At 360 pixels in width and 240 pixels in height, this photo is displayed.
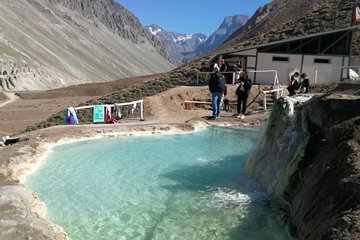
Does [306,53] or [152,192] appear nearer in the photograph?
A: [152,192]

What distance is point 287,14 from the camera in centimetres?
14750

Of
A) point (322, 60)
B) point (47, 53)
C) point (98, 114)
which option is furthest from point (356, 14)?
point (47, 53)

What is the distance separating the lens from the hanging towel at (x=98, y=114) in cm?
2162

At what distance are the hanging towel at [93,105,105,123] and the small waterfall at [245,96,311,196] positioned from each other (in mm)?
10423

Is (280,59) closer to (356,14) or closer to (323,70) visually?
(323,70)

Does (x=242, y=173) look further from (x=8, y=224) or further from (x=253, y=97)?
(x=253, y=97)

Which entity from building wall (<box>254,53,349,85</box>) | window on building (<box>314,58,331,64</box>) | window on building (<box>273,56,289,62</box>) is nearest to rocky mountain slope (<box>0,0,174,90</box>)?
building wall (<box>254,53,349,85</box>)

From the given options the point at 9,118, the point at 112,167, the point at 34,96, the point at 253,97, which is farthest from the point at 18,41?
the point at 112,167

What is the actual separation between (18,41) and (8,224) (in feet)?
381

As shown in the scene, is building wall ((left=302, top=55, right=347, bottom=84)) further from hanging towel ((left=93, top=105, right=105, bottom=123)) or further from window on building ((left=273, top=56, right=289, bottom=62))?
hanging towel ((left=93, top=105, right=105, bottom=123))

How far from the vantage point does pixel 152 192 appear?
442 inches

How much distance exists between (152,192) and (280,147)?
342cm

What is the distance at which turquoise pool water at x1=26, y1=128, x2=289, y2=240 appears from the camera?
8.92 meters

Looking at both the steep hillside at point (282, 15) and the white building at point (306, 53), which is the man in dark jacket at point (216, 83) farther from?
the steep hillside at point (282, 15)
